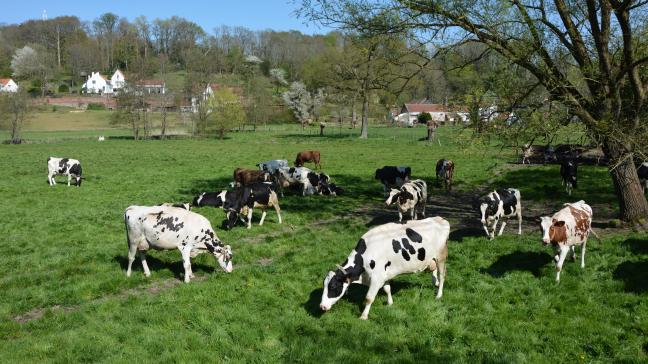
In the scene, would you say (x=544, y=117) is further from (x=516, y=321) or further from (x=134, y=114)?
(x=134, y=114)

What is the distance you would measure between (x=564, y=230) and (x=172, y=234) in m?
8.65

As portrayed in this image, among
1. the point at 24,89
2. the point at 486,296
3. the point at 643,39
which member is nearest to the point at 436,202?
the point at 643,39

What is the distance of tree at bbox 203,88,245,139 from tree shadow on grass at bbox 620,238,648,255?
5474cm

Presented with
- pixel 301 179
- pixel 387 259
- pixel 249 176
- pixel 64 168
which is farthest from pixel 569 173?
pixel 64 168

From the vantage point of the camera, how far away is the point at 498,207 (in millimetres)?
14203

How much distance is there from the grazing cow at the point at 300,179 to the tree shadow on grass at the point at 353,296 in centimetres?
1185

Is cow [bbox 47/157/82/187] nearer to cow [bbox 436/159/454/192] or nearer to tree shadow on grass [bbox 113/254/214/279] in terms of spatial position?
tree shadow on grass [bbox 113/254/214/279]

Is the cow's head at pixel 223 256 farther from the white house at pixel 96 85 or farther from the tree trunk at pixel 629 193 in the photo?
the white house at pixel 96 85

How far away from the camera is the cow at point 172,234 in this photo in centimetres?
1138

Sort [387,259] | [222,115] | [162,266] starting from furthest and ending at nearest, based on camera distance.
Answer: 1. [222,115]
2. [162,266]
3. [387,259]

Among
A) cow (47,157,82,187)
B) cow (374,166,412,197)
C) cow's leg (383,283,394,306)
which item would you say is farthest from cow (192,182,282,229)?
cow (47,157,82,187)

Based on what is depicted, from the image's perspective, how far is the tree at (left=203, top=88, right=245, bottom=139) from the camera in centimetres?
6444

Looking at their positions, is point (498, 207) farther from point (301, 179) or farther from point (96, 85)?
point (96, 85)

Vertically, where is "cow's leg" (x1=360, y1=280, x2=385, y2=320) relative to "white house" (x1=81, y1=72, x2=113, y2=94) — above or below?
below
